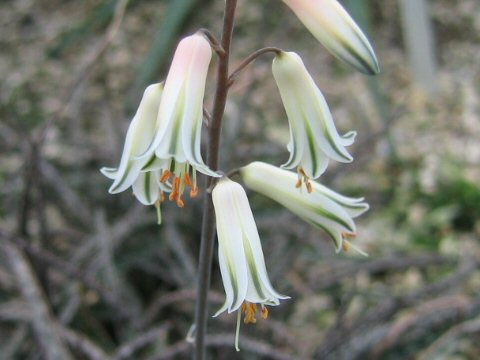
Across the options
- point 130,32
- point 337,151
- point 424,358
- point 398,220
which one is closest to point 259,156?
point 398,220

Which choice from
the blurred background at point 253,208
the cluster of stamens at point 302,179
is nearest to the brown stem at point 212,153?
the cluster of stamens at point 302,179

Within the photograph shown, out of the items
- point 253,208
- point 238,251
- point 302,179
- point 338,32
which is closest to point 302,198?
point 302,179

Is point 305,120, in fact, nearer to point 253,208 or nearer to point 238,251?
point 238,251

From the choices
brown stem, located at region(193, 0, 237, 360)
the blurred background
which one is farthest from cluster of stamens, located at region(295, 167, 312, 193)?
the blurred background

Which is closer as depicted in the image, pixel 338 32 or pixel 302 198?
pixel 338 32

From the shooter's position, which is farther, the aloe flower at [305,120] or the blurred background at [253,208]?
the blurred background at [253,208]

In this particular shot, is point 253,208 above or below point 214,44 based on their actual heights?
below

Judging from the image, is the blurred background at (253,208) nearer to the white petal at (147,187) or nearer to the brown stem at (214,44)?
the white petal at (147,187)
